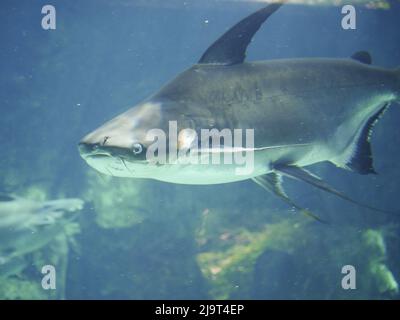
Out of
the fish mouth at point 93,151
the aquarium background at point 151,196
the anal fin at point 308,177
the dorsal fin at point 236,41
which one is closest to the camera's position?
the fish mouth at point 93,151

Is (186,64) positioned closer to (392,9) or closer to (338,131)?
(392,9)

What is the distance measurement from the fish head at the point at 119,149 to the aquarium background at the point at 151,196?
635 centimetres

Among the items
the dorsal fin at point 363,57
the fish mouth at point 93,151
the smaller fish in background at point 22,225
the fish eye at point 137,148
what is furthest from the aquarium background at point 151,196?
the fish eye at point 137,148

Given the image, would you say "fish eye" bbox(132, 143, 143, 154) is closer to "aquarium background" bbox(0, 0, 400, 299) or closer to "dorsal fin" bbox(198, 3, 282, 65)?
"dorsal fin" bbox(198, 3, 282, 65)

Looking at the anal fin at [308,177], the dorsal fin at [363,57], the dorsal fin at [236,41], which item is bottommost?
the anal fin at [308,177]

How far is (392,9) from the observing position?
12734 millimetres

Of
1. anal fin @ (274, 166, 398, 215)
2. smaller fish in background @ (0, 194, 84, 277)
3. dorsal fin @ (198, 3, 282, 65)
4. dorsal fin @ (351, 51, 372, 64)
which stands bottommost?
anal fin @ (274, 166, 398, 215)

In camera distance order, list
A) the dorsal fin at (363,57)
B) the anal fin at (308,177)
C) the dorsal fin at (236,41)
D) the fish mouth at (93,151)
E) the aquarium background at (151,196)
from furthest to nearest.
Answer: the aquarium background at (151,196) < the dorsal fin at (363,57) < the dorsal fin at (236,41) < the anal fin at (308,177) < the fish mouth at (93,151)

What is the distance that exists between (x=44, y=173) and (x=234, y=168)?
35.8ft

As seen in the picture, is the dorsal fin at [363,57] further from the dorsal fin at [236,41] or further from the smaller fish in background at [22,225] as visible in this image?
the smaller fish in background at [22,225]

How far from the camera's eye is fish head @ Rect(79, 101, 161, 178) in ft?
7.79

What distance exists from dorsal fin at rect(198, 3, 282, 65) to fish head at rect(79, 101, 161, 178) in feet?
3.50

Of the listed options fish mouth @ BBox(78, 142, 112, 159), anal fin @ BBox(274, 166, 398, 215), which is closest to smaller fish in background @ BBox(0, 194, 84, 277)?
fish mouth @ BBox(78, 142, 112, 159)

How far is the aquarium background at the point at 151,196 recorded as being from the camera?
8.80 meters
